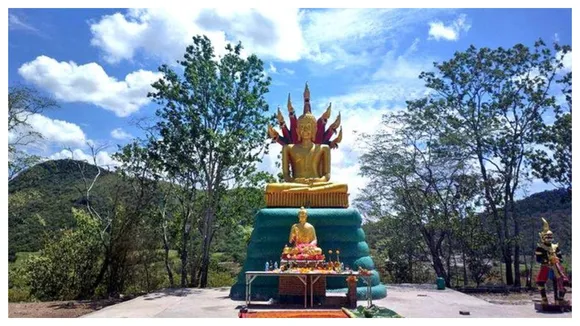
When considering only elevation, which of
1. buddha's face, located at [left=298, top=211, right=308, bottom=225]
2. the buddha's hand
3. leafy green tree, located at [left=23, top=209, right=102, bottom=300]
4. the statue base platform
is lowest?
leafy green tree, located at [left=23, top=209, right=102, bottom=300]

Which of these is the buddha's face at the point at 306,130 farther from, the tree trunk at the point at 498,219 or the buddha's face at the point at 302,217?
the tree trunk at the point at 498,219

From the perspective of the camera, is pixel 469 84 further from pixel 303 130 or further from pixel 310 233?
pixel 310 233

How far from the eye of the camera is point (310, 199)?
1067 cm

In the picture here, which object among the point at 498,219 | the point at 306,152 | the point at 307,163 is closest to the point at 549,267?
the point at 307,163

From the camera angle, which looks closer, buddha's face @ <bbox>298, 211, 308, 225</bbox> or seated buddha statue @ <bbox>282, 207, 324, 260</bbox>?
seated buddha statue @ <bbox>282, 207, 324, 260</bbox>

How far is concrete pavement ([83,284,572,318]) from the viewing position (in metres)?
7.77

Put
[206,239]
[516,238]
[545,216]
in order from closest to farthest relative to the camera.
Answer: [516,238]
[206,239]
[545,216]

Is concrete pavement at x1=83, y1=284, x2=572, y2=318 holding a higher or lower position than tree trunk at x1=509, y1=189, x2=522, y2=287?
lower

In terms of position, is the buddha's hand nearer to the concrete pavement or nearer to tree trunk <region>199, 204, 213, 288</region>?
the concrete pavement

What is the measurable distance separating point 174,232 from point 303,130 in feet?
21.0

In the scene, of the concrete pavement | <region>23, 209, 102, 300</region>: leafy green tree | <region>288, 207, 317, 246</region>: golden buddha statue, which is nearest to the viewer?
the concrete pavement

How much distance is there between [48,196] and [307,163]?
1078 cm

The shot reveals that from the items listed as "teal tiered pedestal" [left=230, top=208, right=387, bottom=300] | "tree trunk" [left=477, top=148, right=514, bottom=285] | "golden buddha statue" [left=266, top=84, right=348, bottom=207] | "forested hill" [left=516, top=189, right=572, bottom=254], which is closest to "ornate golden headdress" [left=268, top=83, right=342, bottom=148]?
"golden buddha statue" [left=266, top=84, right=348, bottom=207]

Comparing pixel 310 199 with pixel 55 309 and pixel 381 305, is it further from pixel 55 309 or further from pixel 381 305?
pixel 55 309
